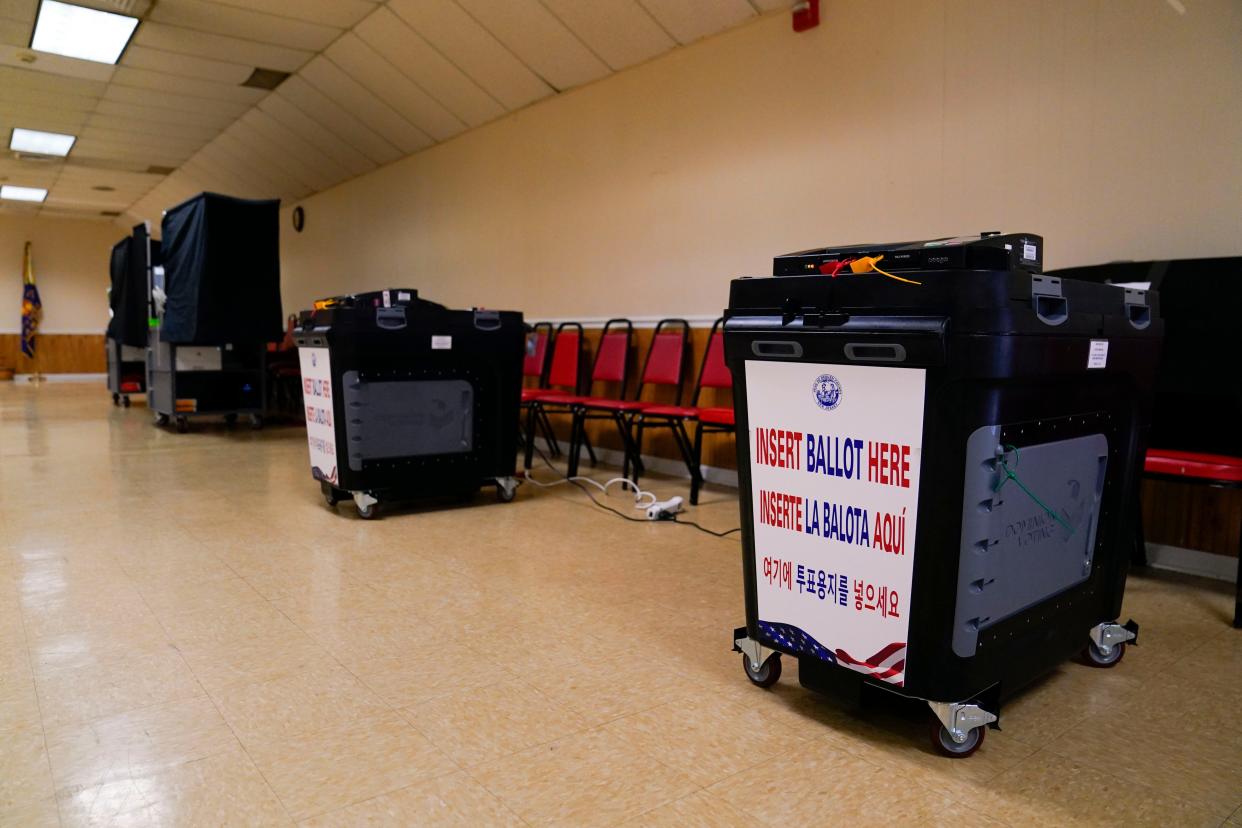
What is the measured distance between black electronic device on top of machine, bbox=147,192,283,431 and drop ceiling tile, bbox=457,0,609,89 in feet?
9.16

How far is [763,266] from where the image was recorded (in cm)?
457

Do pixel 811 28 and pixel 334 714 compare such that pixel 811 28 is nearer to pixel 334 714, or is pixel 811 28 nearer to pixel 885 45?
pixel 885 45

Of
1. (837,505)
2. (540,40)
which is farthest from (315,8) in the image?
(837,505)

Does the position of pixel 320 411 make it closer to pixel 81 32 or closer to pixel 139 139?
pixel 81 32

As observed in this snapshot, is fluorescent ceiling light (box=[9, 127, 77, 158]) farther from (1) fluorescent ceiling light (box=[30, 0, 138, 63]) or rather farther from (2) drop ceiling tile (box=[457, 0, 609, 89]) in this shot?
(2) drop ceiling tile (box=[457, 0, 609, 89])

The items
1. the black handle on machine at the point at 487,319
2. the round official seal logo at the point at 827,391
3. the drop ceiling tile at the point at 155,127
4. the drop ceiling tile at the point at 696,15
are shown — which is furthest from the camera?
the drop ceiling tile at the point at 155,127

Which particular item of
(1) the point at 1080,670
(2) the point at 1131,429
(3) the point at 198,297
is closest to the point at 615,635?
(1) the point at 1080,670

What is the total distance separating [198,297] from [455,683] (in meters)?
5.91

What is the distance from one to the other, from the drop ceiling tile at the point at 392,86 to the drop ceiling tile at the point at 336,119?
0.78 m

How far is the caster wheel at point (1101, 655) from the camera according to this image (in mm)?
2115

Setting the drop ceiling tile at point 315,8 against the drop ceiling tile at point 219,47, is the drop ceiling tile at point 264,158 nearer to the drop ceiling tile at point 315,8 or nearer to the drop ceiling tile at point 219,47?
the drop ceiling tile at point 219,47

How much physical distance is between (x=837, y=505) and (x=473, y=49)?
17.3ft

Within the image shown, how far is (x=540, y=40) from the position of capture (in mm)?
5500

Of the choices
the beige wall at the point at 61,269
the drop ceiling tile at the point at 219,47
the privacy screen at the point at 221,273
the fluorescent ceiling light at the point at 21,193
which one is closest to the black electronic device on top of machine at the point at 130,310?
the privacy screen at the point at 221,273
